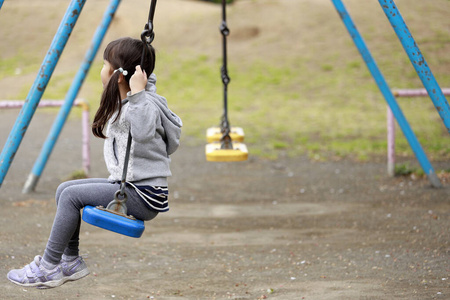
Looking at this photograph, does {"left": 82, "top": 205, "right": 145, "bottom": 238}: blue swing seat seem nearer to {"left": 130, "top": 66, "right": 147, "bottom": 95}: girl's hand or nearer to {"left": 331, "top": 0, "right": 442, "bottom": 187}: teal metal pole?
{"left": 130, "top": 66, "right": 147, "bottom": 95}: girl's hand

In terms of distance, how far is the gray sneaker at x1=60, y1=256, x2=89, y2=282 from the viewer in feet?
9.84

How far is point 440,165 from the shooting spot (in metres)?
7.76

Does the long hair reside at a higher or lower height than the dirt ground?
higher

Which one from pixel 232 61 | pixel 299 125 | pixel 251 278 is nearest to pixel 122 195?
pixel 251 278

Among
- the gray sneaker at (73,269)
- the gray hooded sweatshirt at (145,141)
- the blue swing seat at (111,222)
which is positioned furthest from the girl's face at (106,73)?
the gray sneaker at (73,269)

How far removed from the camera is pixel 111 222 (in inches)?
108

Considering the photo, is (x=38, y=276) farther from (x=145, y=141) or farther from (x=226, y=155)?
(x=226, y=155)

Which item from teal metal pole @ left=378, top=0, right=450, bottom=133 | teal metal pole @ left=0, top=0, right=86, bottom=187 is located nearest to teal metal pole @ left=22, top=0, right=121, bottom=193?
teal metal pole @ left=0, top=0, right=86, bottom=187

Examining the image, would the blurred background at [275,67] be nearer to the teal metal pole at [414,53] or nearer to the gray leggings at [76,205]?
the teal metal pole at [414,53]

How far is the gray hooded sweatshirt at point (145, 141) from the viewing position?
9.12ft

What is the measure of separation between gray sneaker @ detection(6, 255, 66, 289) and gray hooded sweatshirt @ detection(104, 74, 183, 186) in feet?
1.68

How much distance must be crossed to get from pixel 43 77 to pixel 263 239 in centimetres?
208

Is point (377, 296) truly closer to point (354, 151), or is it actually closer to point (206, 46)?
point (354, 151)

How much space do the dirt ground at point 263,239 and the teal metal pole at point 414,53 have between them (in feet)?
3.40
